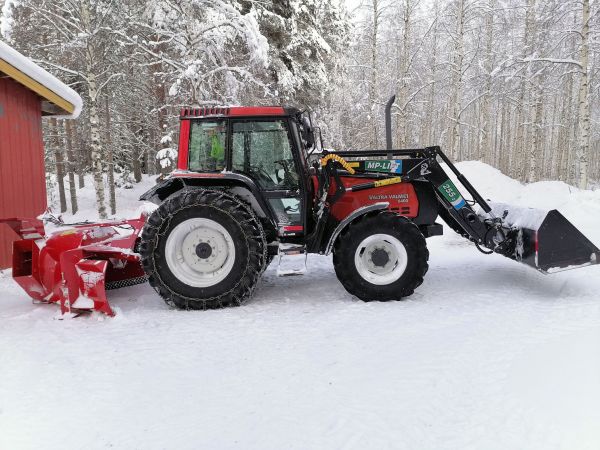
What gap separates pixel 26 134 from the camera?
7.57 meters

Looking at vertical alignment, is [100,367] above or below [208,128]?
below

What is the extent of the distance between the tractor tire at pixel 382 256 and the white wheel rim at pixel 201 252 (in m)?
1.26

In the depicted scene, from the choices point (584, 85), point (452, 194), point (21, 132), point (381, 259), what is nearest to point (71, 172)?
point (21, 132)

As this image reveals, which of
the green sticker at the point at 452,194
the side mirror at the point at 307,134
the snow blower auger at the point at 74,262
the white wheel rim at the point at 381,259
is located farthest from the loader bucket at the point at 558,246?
the snow blower auger at the point at 74,262

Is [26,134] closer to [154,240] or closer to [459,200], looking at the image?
[154,240]

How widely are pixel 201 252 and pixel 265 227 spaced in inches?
31.9

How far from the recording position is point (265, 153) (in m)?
5.00

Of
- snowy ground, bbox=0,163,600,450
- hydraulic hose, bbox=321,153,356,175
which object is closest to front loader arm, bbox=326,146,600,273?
hydraulic hose, bbox=321,153,356,175

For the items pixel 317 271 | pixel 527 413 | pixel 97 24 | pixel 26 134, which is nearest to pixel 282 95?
pixel 97 24

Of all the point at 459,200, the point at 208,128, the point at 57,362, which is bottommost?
the point at 57,362

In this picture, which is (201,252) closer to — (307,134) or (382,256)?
(307,134)

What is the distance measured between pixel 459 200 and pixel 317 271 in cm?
219

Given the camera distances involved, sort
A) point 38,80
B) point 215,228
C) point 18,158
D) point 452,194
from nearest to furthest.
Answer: point 215,228 < point 452,194 < point 38,80 < point 18,158

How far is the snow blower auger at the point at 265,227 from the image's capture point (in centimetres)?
471
